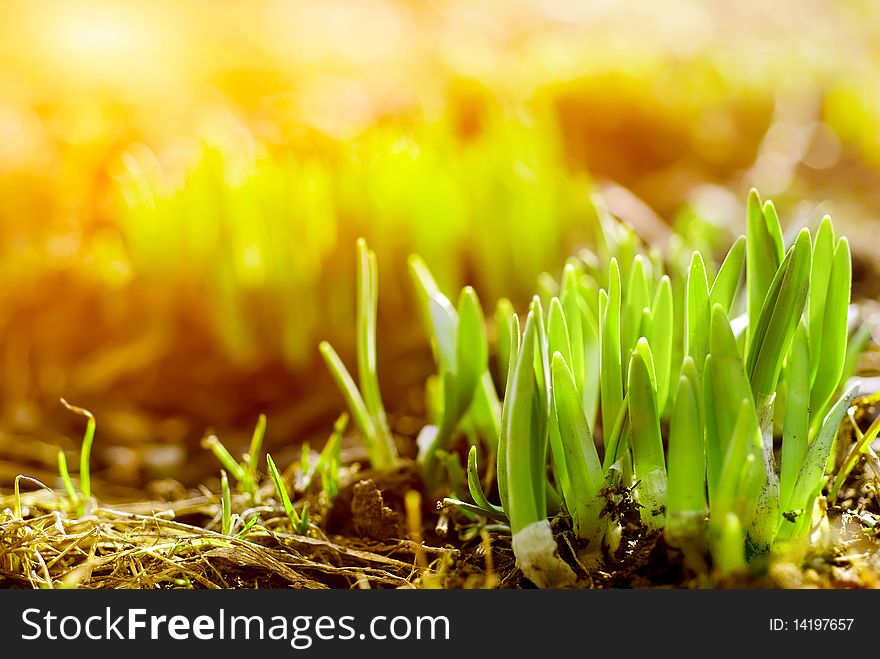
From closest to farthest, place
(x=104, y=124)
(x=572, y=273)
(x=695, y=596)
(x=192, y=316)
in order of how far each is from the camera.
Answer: (x=695, y=596) → (x=572, y=273) → (x=192, y=316) → (x=104, y=124)

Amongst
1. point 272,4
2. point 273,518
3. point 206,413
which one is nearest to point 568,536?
point 273,518

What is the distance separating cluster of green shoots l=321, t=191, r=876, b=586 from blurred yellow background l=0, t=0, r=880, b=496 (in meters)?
0.48

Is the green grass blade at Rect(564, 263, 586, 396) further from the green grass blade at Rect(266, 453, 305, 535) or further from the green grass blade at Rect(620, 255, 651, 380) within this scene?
the green grass blade at Rect(266, 453, 305, 535)

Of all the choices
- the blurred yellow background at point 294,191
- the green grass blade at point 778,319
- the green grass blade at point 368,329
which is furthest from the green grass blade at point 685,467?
the blurred yellow background at point 294,191

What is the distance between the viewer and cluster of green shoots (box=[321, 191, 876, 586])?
672 mm

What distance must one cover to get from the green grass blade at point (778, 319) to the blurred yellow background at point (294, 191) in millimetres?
Result: 526

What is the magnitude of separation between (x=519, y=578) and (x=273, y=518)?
30cm

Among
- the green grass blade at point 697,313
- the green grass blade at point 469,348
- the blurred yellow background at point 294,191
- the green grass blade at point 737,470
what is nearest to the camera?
the green grass blade at point 737,470

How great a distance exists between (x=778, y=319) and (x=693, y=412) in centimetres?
13

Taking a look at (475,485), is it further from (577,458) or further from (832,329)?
(832,329)

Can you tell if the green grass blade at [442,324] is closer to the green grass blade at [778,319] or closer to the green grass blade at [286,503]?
the green grass blade at [286,503]

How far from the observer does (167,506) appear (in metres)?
1.03

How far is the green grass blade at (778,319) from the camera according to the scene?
71cm

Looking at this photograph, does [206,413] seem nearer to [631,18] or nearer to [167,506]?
[167,506]
